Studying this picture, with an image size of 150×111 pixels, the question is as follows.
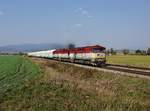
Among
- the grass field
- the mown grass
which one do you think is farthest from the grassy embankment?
the grass field

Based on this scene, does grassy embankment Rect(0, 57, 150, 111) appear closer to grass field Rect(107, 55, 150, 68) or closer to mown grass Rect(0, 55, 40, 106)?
mown grass Rect(0, 55, 40, 106)

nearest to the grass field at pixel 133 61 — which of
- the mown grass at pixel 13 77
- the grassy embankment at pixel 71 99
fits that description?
the mown grass at pixel 13 77

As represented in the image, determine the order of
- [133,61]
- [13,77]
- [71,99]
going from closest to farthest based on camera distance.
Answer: [71,99], [13,77], [133,61]

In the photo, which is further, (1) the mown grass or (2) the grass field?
(2) the grass field

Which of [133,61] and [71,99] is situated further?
[133,61]

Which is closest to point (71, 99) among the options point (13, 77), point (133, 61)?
point (13, 77)

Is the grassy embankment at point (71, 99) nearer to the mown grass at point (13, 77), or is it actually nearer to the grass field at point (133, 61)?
the mown grass at point (13, 77)

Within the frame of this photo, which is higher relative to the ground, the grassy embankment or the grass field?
the grass field

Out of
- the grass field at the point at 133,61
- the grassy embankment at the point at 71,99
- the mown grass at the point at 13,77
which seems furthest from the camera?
the grass field at the point at 133,61

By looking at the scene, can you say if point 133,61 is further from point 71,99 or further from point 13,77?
point 71,99

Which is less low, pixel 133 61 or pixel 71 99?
pixel 133 61

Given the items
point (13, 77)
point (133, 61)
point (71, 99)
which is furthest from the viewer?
point (133, 61)

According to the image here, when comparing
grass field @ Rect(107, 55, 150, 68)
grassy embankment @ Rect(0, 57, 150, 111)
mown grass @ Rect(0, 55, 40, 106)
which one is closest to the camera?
grassy embankment @ Rect(0, 57, 150, 111)

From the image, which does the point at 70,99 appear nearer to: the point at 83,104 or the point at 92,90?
the point at 83,104
